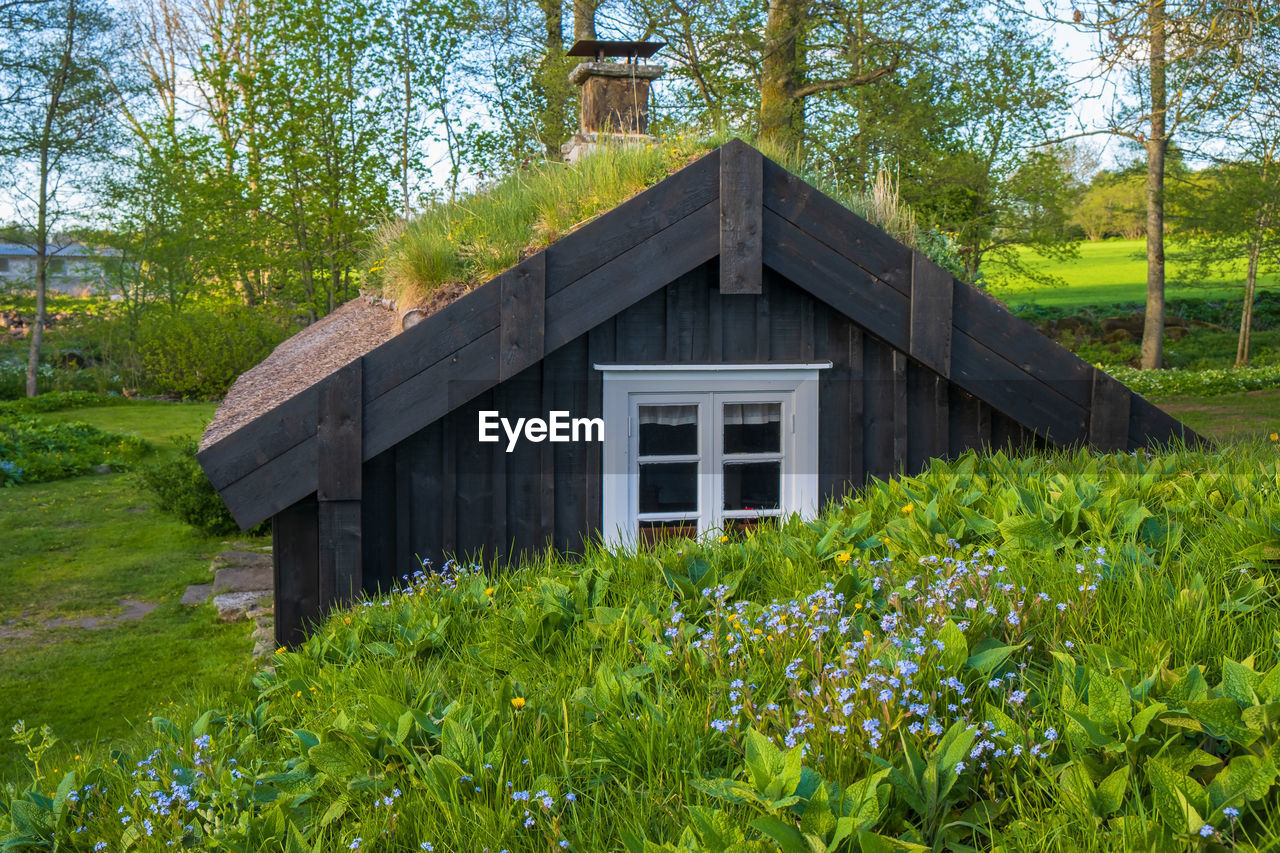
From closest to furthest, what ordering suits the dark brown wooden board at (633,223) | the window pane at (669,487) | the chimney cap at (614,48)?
1. the dark brown wooden board at (633,223)
2. the window pane at (669,487)
3. the chimney cap at (614,48)

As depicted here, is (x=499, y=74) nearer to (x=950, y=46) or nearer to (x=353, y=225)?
(x=353, y=225)

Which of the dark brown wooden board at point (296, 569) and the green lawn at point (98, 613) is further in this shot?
the green lawn at point (98, 613)

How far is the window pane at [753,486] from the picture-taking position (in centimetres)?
609

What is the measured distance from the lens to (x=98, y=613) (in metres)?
8.28

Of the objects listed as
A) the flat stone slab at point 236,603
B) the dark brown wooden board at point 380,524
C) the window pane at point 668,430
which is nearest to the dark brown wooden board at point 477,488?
the dark brown wooden board at point 380,524

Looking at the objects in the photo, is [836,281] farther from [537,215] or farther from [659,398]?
[537,215]

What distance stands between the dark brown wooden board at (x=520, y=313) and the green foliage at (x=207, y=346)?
18006 mm

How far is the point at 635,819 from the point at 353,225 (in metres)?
16.8

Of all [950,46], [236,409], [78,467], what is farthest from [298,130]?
[236,409]

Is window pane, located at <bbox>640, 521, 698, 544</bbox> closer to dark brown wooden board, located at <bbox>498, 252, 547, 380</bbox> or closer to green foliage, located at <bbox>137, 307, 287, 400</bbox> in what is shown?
dark brown wooden board, located at <bbox>498, 252, 547, 380</bbox>

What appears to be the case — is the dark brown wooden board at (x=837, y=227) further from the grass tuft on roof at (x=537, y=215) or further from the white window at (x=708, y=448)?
the grass tuft on roof at (x=537, y=215)

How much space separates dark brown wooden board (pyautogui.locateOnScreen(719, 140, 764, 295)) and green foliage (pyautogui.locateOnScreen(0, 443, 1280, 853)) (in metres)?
1.90

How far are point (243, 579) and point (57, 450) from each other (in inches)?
315

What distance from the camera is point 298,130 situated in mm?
17422
